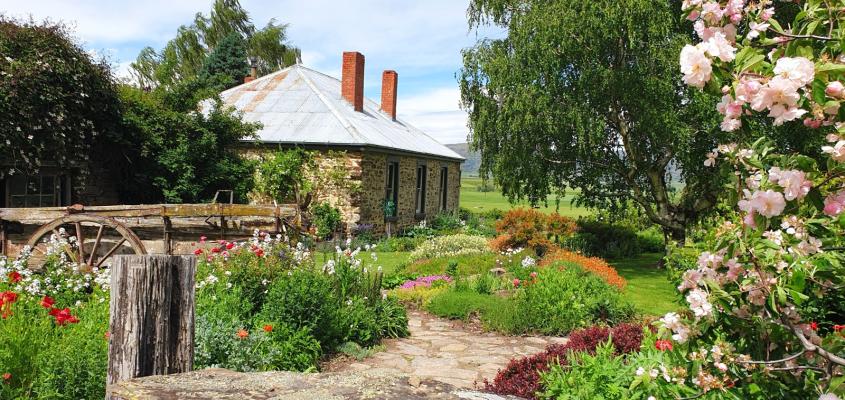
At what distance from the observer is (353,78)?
1980 centimetres

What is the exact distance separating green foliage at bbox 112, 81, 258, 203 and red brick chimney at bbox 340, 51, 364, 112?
19.3 ft

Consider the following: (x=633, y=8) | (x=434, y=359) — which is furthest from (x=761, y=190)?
(x=633, y=8)

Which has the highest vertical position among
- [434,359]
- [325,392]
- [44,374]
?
[325,392]

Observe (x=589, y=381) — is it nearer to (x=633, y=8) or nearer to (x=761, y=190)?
(x=761, y=190)

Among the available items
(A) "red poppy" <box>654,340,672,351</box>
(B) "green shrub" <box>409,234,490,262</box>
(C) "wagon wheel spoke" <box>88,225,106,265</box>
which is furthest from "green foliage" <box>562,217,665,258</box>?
(A) "red poppy" <box>654,340,672,351</box>

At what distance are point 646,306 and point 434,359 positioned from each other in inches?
199

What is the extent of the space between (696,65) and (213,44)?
113ft

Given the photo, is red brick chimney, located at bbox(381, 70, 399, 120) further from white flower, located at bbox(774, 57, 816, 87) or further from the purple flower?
white flower, located at bbox(774, 57, 816, 87)

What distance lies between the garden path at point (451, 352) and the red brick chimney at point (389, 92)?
15.9 m

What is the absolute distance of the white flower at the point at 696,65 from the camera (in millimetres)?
1861

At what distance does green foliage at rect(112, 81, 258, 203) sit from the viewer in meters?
13.3

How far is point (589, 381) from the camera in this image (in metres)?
3.82

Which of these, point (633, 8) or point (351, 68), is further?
point (351, 68)

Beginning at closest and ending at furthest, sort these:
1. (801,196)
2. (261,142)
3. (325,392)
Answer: (801,196) → (325,392) → (261,142)
